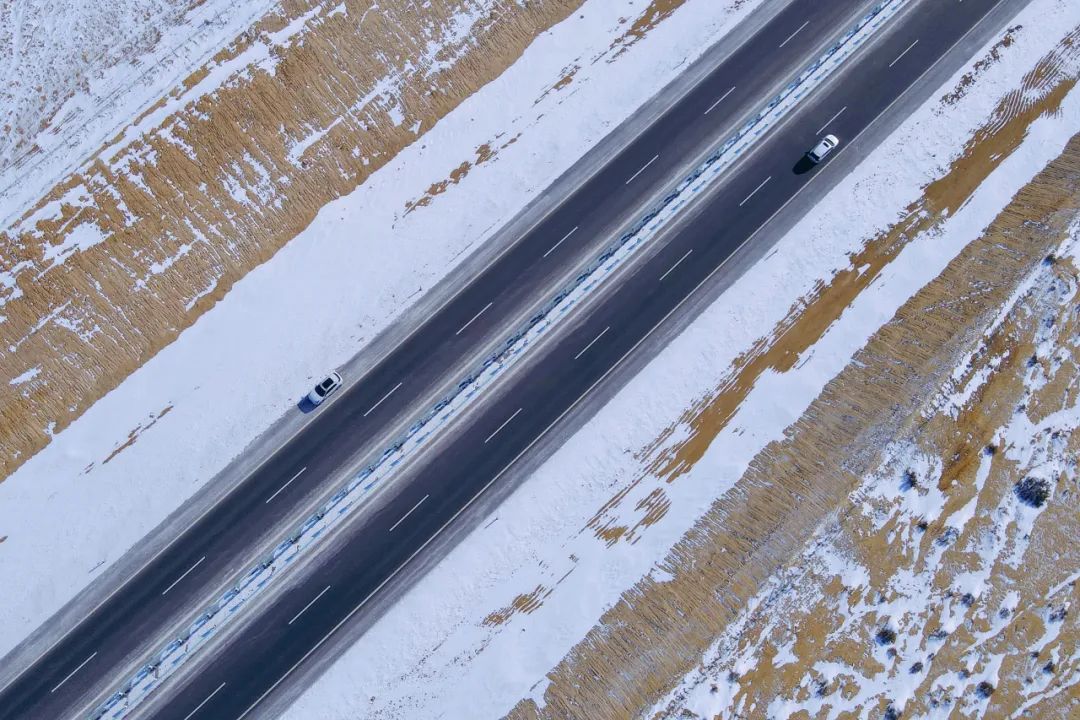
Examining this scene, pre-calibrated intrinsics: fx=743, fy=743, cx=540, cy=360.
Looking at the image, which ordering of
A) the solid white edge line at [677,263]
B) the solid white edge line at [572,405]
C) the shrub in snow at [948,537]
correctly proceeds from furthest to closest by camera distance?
the solid white edge line at [677,263], the shrub in snow at [948,537], the solid white edge line at [572,405]

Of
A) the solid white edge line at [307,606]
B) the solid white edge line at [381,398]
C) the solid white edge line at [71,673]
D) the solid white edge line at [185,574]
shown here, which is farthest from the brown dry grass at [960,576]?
the solid white edge line at [71,673]

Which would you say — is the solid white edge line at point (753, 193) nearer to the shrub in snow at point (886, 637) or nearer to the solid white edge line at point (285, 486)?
the shrub in snow at point (886, 637)

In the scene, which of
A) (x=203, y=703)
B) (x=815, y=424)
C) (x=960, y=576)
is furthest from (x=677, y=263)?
(x=203, y=703)

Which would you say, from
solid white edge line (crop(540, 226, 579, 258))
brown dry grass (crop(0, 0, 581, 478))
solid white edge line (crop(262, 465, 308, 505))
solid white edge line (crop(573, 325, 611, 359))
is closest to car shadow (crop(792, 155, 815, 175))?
solid white edge line (crop(540, 226, 579, 258))

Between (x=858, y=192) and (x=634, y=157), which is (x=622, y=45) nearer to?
(x=634, y=157)

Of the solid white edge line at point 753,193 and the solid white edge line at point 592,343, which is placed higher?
the solid white edge line at point 753,193

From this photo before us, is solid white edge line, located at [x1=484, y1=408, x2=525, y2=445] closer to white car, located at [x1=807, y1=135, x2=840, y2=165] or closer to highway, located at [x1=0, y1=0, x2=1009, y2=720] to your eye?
highway, located at [x1=0, y1=0, x2=1009, y2=720]
